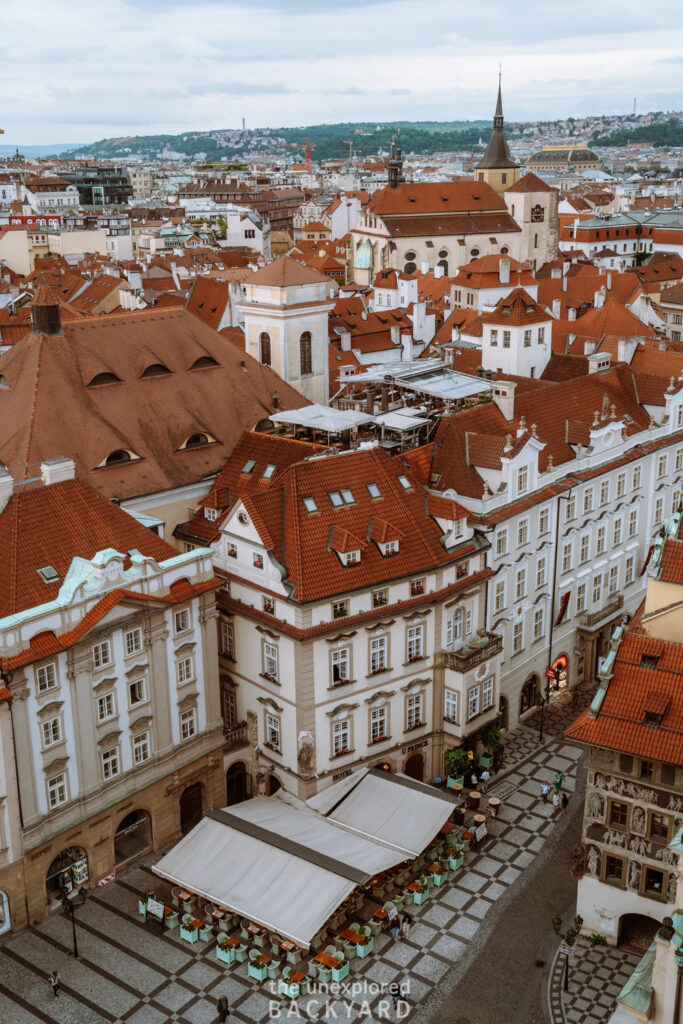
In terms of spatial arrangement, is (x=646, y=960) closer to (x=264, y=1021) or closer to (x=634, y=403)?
(x=264, y=1021)

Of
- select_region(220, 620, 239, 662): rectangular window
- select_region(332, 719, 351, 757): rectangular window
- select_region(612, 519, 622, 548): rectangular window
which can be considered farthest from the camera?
select_region(612, 519, 622, 548): rectangular window

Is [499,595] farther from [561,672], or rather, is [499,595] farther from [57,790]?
[57,790]

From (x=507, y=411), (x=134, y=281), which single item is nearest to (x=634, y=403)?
(x=507, y=411)

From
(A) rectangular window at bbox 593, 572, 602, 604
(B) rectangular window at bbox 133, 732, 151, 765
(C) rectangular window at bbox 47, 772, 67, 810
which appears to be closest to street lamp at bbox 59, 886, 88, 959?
(C) rectangular window at bbox 47, 772, 67, 810

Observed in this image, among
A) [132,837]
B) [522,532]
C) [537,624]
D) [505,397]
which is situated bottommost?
[132,837]

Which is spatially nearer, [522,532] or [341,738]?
[341,738]

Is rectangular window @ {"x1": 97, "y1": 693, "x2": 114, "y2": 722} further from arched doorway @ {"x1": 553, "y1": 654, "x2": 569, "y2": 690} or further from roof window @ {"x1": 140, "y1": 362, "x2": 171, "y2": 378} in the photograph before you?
arched doorway @ {"x1": 553, "y1": 654, "x2": 569, "y2": 690}


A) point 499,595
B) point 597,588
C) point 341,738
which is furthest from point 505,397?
point 341,738
